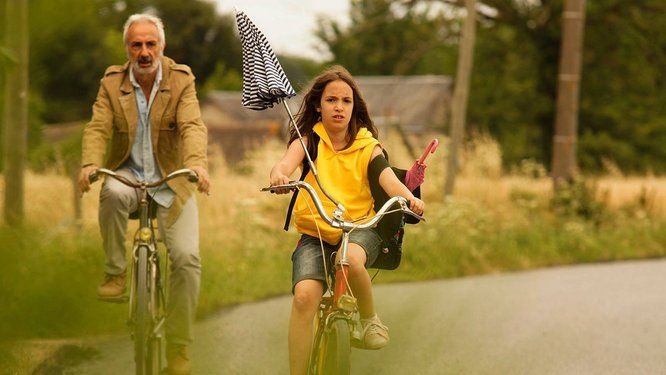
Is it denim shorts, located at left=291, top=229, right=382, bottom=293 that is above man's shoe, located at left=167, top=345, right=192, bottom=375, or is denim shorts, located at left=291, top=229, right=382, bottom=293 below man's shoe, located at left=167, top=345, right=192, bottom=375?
A: above

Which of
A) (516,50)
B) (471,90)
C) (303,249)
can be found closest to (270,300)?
(303,249)

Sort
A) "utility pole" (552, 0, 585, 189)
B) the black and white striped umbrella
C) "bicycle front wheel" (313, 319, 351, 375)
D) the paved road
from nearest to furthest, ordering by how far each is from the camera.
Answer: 1. "bicycle front wheel" (313, 319, 351, 375)
2. the black and white striped umbrella
3. the paved road
4. "utility pole" (552, 0, 585, 189)

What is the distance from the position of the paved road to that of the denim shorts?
0.20m

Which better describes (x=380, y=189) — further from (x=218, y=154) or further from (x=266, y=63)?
(x=218, y=154)

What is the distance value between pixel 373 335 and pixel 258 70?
1051mm

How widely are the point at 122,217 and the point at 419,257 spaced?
7.77m

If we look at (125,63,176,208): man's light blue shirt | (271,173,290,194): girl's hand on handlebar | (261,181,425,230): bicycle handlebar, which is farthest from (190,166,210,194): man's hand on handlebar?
(261,181,425,230): bicycle handlebar

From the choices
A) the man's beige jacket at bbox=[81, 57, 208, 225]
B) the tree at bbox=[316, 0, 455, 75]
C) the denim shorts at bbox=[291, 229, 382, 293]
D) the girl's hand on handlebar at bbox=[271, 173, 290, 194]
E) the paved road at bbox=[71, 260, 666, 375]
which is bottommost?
the paved road at bbox=[71, 260, 666, 375]

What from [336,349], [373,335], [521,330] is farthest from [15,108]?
[521,330]

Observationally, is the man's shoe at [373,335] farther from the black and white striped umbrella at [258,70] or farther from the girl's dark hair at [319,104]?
the black and white striped umbrella at [258,70]

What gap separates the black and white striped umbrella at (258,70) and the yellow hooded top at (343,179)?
0.73 ft

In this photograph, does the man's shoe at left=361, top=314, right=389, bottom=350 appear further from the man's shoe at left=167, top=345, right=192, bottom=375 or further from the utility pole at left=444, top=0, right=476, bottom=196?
the utility pole at left=444, top=0, right=476, bottom=196

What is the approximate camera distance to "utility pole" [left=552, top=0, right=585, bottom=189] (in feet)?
54.2

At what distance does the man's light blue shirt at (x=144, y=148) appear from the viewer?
481 cm
